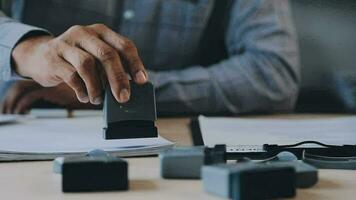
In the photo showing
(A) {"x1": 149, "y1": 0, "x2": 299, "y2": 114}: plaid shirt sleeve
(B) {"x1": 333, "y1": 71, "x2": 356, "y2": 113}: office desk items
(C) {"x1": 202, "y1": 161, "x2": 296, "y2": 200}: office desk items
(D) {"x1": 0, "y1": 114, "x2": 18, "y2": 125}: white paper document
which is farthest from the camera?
(B) {"x1": 333, "y1": 71, "x2": 356, "y2": 113}: office desk items

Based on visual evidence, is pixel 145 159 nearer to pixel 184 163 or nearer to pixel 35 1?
pixel 184 163

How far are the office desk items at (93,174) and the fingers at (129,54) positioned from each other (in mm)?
185

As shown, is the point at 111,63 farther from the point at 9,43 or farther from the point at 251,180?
the point at 9,43

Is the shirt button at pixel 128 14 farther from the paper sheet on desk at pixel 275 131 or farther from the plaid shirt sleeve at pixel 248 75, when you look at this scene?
the paper sheet on desk at pixel 275 131

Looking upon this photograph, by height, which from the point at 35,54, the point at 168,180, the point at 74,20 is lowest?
the point at 168,180

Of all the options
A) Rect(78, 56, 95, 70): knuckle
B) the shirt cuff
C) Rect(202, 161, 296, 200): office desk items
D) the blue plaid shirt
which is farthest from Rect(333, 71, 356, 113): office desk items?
Rect(202, 161, 296, 200): office desk items

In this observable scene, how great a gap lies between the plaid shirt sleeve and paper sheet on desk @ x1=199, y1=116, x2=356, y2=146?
Answer: 0.30 m

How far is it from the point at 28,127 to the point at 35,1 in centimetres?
66

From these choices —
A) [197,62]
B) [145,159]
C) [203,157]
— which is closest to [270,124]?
[145,159]

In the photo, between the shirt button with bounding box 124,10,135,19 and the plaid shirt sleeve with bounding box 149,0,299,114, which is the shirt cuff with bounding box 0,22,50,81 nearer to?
the plaid shirt sleeve with bounding box 149,0,299,114

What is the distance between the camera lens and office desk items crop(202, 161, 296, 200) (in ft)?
1.44

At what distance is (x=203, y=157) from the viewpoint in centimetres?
51

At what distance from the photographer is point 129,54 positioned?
695mm

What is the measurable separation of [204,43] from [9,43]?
0.61 meters
